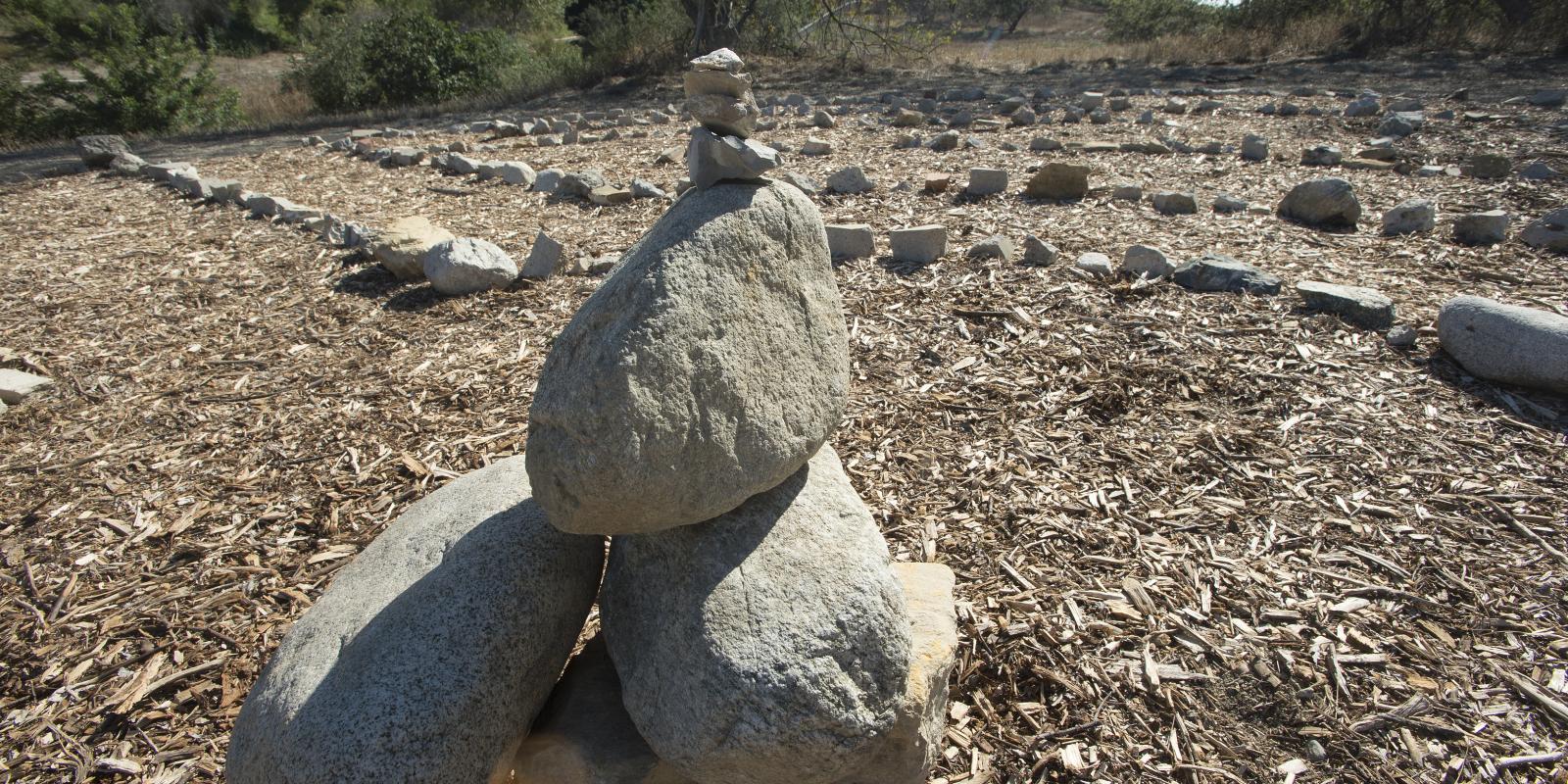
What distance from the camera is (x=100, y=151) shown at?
10258 millimetres

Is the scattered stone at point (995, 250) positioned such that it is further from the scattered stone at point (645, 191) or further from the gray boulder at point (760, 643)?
the gray boulder at point (760, 643)

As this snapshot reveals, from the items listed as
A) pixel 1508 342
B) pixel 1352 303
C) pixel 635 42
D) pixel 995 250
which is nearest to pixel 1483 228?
pixel 1352 303

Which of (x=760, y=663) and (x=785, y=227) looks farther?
(x=785, y=227)

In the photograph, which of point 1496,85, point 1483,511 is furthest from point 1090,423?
point 1496,85

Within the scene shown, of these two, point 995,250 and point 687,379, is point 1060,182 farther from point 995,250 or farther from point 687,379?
point 687,379

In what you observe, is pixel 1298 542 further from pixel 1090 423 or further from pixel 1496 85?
pixel 1496 85

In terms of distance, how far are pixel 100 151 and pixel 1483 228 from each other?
48.3ft

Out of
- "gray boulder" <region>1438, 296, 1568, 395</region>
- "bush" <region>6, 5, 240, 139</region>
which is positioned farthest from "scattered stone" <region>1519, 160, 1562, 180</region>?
"bush" <region>6, 5, 240, 139</region>

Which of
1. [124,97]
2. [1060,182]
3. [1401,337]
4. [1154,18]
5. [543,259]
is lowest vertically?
[1401,337]

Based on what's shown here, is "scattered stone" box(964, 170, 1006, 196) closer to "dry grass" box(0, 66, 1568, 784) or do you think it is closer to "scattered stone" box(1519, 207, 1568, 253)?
"dry grass" box(0, 66, 1568, 784)

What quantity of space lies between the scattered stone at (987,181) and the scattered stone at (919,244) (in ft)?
5.93

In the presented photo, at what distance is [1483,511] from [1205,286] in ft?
6.93

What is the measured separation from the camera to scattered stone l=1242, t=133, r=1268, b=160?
26.8 ft

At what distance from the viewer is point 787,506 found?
85.0 inches
